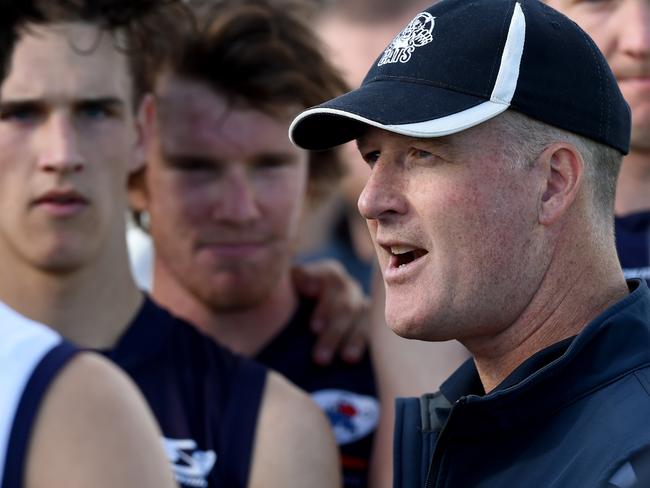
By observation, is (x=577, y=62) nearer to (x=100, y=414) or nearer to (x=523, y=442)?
(x=523, y=442)

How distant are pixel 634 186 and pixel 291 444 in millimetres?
1261

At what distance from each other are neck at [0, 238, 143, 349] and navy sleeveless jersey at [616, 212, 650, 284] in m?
1.43

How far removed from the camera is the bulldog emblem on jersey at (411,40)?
2.07 metres

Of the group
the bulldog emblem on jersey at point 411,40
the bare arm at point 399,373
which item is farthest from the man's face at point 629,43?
the bulldog emblem on jersey at point 411,40

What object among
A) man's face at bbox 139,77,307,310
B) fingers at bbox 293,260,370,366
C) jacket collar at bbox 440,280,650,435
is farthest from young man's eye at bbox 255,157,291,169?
jacket collar at bbox 440,280,650,435

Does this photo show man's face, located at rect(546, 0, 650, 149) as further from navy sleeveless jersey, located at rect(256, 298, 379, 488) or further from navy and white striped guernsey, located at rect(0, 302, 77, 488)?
navy and white striped guernsey, located at rect(0, 302, 77, 488)

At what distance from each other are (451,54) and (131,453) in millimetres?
844

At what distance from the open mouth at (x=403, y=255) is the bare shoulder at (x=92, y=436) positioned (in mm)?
508

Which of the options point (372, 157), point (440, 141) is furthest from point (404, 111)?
point (372, 157)

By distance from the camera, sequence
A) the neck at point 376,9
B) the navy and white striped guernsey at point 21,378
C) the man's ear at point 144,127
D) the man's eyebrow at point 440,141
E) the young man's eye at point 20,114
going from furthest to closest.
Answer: the neck at point 376,9 < the man's ear at point 144,127 < the young man's eye at point 20,114 < the man's eyebrow at point 440,141 < the navy and white striped guernsey at point 21,378

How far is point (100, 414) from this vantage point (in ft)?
6.56

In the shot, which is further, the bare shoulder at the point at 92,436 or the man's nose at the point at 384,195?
the man's nose at the point at 384,195

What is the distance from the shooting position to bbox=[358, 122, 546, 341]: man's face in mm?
1948

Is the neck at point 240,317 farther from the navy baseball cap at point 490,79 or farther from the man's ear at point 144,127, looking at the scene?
the navy baseball cap at point 490,79
